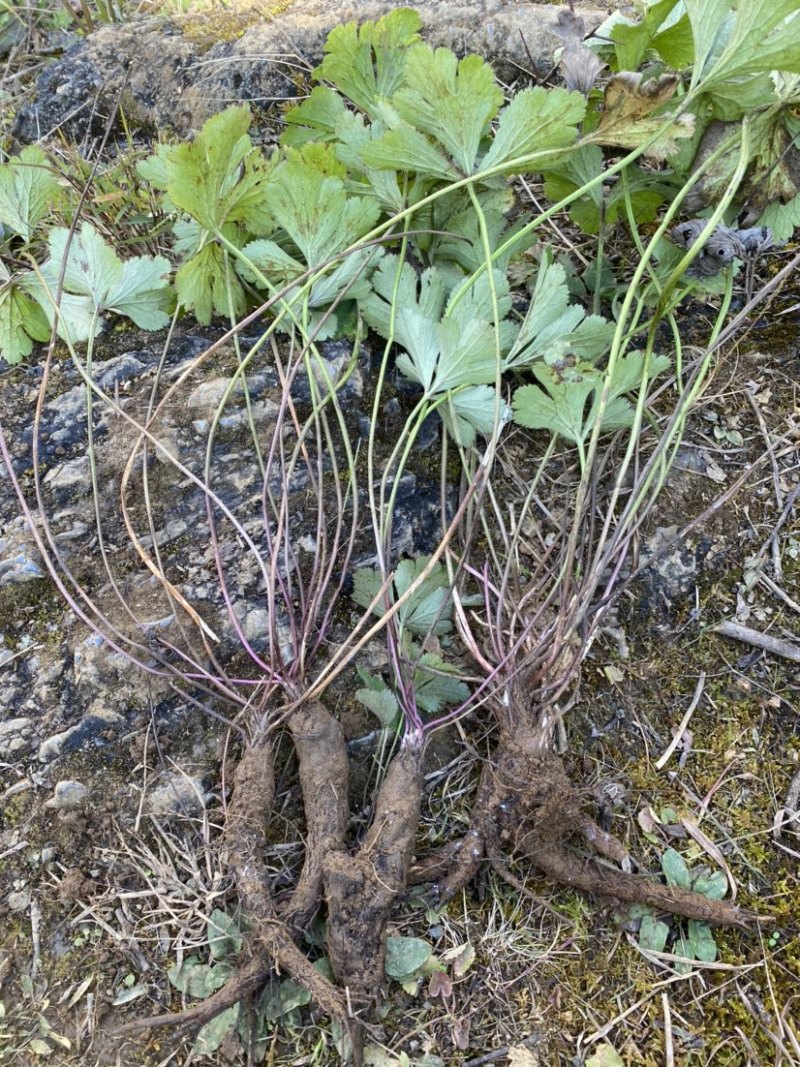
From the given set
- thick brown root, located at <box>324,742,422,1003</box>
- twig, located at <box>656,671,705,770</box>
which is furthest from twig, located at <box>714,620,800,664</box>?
thick brown root, located at <box>324,742,422,1003</box>

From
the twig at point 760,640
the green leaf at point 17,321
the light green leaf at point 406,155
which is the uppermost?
the light green leaf at point 406,155

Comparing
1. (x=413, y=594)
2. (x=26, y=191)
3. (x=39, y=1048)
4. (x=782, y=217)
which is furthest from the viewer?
(x=26, y=191)

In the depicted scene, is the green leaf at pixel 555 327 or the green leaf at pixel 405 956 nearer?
the green leaf at pixel 405 956

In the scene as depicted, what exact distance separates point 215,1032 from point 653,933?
0.94 metres

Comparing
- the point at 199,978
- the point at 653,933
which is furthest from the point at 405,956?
the point at 653,933

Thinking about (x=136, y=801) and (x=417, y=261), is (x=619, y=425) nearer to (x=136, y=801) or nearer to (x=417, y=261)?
(x=417, y=261)

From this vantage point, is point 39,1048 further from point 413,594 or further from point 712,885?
point 712,885

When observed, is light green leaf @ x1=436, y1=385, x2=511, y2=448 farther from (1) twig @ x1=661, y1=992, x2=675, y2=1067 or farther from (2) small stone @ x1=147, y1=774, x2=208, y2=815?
(1) twig @ x1=661, y1=992, x2=675, y2=1067

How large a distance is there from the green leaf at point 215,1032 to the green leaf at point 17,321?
5.58 ft

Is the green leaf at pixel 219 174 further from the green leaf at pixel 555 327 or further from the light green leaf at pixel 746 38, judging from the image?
the light green leaf at pixel 746 38

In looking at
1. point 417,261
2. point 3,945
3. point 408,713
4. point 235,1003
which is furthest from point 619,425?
point 3,945

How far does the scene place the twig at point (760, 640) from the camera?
185 cm

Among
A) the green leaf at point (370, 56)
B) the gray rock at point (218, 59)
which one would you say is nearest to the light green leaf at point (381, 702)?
the green leaf at point (370, 56)

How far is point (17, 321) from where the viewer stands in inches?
79.4
